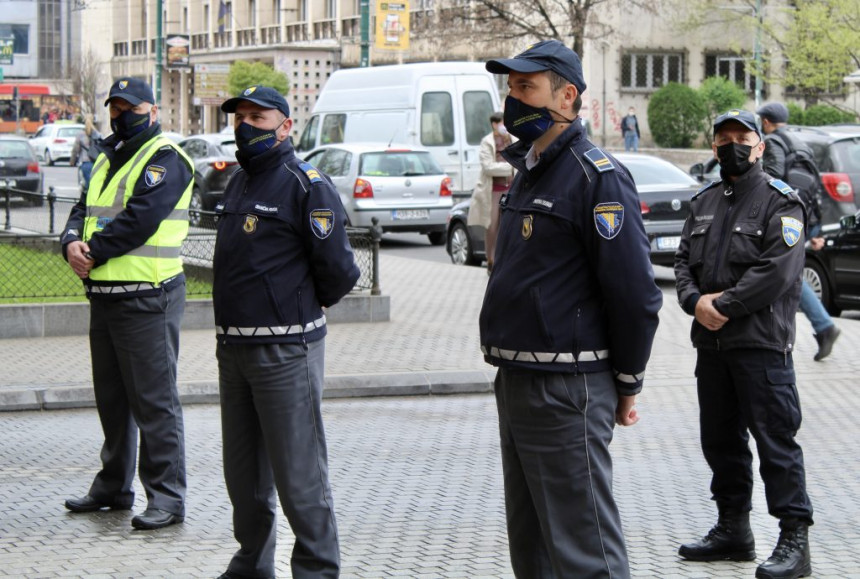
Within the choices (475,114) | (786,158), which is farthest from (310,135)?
(786,158)

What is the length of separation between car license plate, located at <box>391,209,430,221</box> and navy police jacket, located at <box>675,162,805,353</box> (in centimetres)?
1590

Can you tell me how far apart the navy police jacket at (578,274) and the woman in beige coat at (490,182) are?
1066 cm

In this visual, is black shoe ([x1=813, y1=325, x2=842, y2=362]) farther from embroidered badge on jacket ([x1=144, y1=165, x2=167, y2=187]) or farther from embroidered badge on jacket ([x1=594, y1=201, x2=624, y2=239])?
embroidered badge on jacket ([x1=594, y1=201, x2=624, y2=239])

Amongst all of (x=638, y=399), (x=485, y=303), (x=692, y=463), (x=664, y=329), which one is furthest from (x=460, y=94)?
(x=485, y=303)

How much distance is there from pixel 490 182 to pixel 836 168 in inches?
198

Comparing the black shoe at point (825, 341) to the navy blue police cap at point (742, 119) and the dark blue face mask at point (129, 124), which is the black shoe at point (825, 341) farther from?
the dark blue face mask at point (129, 124)

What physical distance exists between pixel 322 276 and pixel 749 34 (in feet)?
144

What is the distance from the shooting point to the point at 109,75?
78.1 m

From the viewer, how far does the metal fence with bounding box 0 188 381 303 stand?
486 inches

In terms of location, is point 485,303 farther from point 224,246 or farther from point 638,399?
point 638,399

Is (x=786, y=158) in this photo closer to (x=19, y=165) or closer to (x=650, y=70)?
(x=19, y=165)

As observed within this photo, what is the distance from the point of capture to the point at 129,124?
6609 mm

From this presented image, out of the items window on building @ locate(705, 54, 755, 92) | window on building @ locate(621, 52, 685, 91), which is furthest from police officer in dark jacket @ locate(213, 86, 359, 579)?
window on building @ locate(705, 54, 755, 92)

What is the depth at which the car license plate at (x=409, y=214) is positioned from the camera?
22.0m
